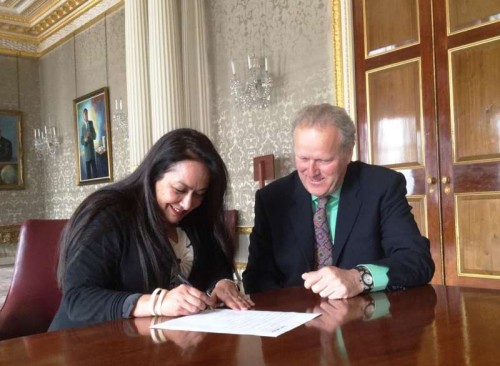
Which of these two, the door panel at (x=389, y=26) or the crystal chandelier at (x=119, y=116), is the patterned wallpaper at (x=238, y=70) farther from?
the door panel at (x=389, y=26)

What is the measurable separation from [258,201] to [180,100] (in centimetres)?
387

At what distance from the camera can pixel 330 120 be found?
7.00 ft

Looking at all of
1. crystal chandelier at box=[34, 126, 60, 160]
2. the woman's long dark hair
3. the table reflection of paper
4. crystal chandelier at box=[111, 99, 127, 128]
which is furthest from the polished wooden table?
crystal chandelier at box=[34, 126, 60, 160]

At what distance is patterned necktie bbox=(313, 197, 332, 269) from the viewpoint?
2.15 m

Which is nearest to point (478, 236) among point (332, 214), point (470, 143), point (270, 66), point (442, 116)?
point (470, 143)

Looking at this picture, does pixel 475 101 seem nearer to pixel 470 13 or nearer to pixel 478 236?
pixel 470 13

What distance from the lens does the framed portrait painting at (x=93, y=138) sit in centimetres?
791

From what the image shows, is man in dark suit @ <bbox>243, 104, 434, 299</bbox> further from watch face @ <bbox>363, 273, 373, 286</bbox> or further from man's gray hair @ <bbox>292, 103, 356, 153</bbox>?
watch face @ <bbox>363, 273, 373, 286</bbox>

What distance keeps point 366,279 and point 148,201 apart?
0.81 m

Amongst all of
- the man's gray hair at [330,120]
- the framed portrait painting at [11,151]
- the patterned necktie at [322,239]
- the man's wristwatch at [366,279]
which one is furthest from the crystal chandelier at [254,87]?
the framed portrait painting at [11,151]

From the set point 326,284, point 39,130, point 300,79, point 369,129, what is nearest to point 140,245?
point 326,284

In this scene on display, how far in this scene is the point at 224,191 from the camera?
215cm

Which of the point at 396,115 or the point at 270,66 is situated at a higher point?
the point at 270,66

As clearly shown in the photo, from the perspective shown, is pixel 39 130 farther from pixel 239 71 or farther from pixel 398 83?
pixel 398 83
